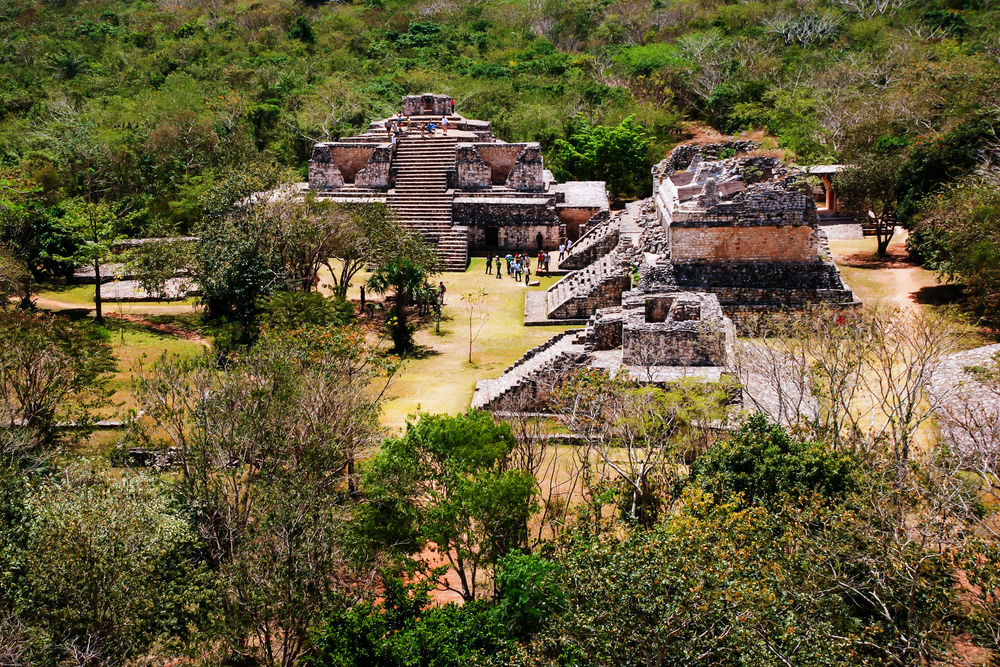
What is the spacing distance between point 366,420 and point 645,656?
7.90 metres

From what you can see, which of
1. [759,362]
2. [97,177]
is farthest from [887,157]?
[97,177]

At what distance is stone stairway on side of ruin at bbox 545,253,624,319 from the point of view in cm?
2681

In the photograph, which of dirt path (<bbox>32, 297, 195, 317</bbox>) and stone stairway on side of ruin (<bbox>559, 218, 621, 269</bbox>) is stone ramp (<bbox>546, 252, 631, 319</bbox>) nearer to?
stone stairway on side of ruin (<bbox>559, 218, 621, 269</bbox>)

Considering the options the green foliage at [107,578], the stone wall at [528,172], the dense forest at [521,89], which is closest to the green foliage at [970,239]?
the dense forest at [521,89]

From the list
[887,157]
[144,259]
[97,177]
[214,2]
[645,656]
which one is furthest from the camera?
[214,2]

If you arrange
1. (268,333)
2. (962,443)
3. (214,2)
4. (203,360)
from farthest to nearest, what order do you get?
(214,2)
(268,333)
(203,360)
(962,443)

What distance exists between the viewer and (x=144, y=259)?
26.3 meters

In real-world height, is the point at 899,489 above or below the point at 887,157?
below

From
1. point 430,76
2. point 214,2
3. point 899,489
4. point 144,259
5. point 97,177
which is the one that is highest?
point 214,2

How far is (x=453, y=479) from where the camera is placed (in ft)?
48.0

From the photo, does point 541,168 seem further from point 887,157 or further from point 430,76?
point 430,76

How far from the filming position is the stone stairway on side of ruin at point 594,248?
104 ft

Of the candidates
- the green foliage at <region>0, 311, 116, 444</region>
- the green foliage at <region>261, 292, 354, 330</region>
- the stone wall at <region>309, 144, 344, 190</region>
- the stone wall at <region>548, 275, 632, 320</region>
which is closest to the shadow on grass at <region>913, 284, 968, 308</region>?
the stone wall at <region>548, 275, 632, 320</region>

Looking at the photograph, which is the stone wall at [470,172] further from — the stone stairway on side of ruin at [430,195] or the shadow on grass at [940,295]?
the shadow on grass at [940,295]
